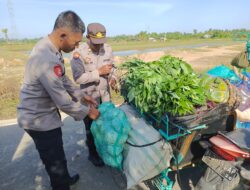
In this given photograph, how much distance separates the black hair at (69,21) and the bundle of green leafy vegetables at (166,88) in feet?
2.65

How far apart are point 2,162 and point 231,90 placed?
3339 millimetres

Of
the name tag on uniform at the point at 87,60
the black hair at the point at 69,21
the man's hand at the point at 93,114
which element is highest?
the black hair at the point at 69,21

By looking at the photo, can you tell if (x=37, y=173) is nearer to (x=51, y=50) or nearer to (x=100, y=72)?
(x=100, y=72)

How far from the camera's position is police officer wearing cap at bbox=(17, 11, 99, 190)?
6.59 feet

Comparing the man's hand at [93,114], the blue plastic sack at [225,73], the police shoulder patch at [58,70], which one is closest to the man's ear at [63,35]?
the police shoulder patch at [58,70]

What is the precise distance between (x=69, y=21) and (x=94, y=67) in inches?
45.5

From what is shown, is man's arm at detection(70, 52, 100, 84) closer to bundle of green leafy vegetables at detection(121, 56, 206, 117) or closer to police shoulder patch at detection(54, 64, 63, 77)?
bundle of green leafy vegetables at detection(121, 56, 206, 117)

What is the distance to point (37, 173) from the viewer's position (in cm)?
321

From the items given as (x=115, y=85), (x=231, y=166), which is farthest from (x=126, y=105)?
(x=231, y=166)

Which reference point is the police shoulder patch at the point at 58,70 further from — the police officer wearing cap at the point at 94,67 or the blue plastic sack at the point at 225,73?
the blue plastic sack at the point at 225,73

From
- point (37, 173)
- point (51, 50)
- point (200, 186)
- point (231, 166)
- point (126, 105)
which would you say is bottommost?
point (37, 173)

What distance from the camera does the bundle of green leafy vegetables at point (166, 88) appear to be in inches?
82.7

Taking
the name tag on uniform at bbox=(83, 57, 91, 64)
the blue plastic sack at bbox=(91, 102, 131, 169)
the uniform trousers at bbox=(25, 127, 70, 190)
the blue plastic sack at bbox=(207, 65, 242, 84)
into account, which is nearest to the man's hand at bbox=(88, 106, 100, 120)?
the blue plastic sack at bbox=(91, 102, 131, 169)

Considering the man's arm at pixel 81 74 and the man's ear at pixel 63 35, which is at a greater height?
the man's ear at pixel 63 35
